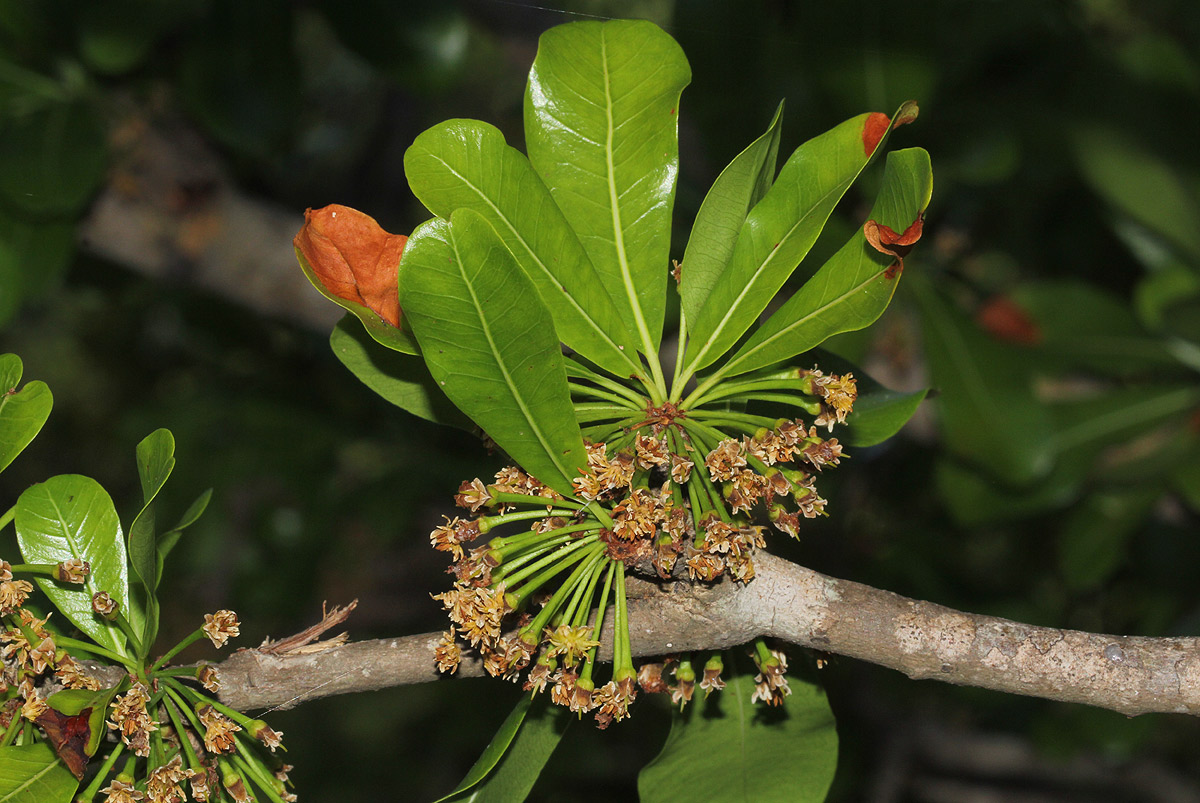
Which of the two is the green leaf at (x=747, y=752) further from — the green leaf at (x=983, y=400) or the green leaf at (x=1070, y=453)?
the green leaf at (x=1070, y=453)

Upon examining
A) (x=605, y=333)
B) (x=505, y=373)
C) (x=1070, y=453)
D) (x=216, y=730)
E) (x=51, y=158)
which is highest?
(x=1070, y=453)

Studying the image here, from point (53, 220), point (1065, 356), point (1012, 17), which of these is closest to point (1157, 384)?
point (1065, 356)

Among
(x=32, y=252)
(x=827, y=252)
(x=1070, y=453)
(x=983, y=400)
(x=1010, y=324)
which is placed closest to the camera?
(x=827, y=252)

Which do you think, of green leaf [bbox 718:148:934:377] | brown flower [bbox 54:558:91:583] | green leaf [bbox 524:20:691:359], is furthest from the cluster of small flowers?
green leaf [bbox 718:148:934:377]

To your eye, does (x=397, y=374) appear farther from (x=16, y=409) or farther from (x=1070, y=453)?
(x=1070, y=453)

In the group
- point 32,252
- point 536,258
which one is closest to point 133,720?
point 536,258

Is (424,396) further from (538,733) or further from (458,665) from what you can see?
(538,733)

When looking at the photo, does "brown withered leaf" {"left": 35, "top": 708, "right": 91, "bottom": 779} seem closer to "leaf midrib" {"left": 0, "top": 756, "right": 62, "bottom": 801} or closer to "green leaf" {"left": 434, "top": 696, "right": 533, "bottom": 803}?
"leaf midrib" {"left": 0, "top": 756, "right": 62, "bottom": 801}
